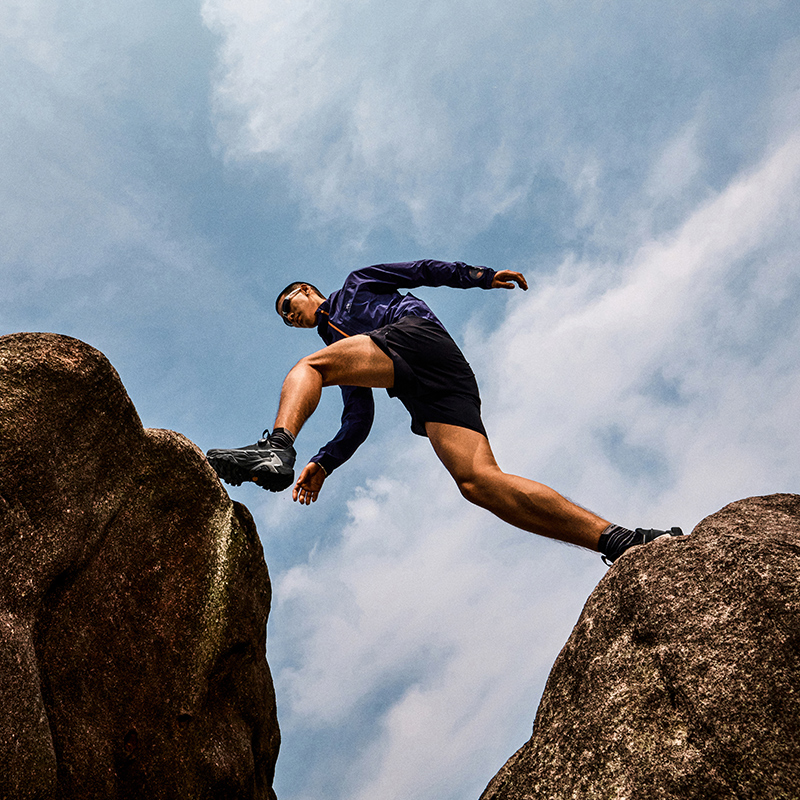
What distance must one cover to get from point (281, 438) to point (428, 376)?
1.49m

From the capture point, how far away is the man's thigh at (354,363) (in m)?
5.25

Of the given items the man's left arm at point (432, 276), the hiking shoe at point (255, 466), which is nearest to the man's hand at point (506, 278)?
the man's left arm at point (432, 276)

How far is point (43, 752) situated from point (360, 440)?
387 cm

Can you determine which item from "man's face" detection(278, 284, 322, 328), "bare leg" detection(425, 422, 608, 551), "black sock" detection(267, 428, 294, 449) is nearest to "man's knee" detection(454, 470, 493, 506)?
"bare leg" detection(425, 422, 608, 551)

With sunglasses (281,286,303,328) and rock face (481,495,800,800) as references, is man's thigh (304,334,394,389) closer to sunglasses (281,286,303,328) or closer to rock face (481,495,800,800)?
sunglasses (281,286,303,328)

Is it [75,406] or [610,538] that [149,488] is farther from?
[610,538]

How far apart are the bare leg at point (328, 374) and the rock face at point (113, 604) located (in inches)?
25.2

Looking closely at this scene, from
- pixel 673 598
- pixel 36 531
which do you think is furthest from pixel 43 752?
pixel 673 598

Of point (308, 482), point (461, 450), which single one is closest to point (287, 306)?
point (308, 482)

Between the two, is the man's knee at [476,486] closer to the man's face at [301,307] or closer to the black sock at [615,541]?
the black sock at [615,541]

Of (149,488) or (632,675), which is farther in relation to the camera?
(149,488)

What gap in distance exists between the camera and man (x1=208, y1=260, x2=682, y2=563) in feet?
15.8

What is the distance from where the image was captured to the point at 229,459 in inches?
175

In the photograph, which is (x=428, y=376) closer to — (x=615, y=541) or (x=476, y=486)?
(x=476, y=486)
